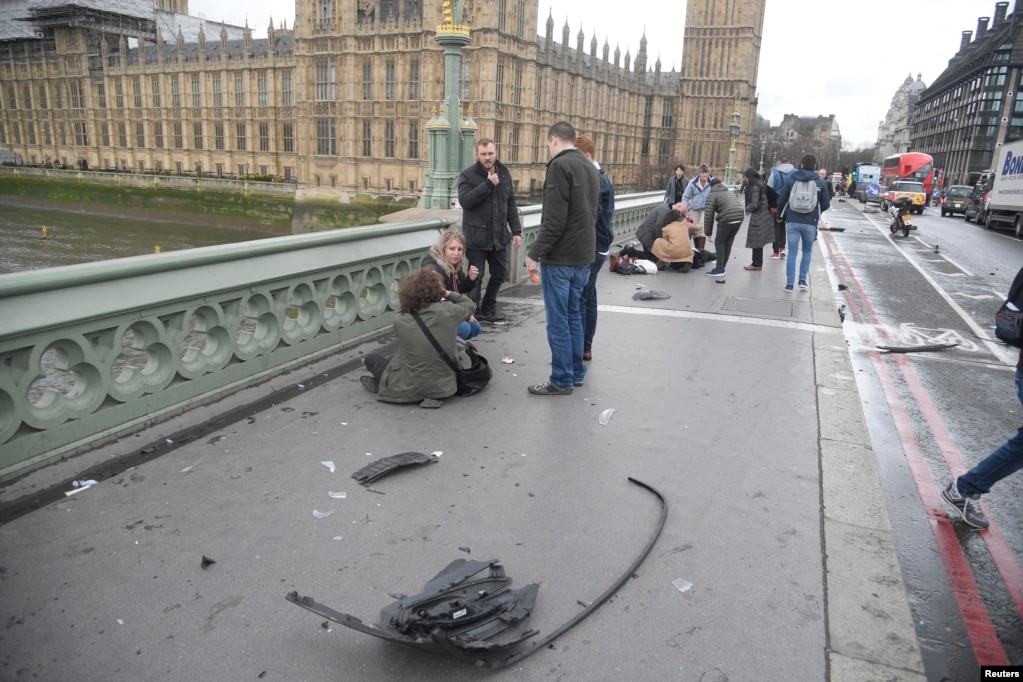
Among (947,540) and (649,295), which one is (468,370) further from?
(649,295)

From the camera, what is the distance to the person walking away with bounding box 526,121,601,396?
17.3 feet

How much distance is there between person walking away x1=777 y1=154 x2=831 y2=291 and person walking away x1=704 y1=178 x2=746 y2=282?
0.84 metres

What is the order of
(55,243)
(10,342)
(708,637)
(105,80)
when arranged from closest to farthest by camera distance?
A: (708,637)
(10,342)
(55,243)
(105,80)

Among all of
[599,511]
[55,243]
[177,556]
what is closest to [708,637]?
[599,511]

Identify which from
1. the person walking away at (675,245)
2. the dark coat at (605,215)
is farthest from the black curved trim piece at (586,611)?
the person walking away at (675,245)

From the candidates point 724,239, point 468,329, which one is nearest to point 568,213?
point 468,329

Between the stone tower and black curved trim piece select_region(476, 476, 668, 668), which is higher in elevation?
the stone tower

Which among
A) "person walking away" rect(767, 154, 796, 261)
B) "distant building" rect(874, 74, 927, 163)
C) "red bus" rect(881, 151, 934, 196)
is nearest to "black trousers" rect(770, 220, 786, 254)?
"person walking away" rect(767, 154, 796, 261)

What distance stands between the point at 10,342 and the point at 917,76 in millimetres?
200458

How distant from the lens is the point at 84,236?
56156 millimetres

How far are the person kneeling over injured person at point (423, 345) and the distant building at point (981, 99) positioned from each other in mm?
82219

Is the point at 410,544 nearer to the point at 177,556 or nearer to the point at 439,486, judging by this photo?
the point at 439,486

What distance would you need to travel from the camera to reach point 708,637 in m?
2.80

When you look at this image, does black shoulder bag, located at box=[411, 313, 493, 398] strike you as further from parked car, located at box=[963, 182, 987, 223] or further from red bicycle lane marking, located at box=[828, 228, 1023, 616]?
parked car, located at box=[963, 182, 987, 223]
